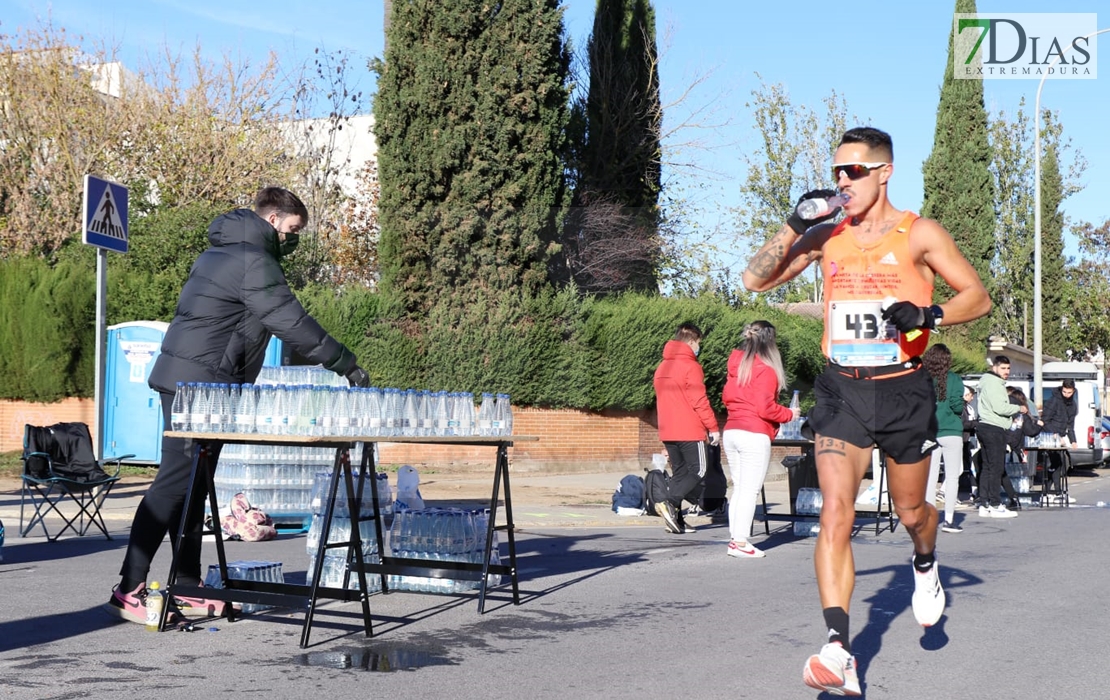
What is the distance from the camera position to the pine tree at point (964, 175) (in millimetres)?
45312

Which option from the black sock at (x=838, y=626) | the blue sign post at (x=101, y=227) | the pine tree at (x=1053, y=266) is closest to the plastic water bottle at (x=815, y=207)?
the black sock at (x=838, y=626)

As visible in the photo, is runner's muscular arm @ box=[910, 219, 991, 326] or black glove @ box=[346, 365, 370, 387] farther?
black glove @ box=[346, 365, 370, 387]

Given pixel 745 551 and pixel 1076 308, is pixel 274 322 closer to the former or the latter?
pixel 745 551

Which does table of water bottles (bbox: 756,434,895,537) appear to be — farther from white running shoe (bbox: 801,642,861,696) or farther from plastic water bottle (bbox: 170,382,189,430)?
white running shoe (bbox: 801,642,861,696)

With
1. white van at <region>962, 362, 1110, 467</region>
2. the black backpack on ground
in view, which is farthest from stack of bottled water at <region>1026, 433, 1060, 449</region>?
white van at <region>962, 362, 1110, 467</region>

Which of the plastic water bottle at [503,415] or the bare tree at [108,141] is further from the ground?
the bare tree at [108,141]

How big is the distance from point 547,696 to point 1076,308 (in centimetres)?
5860

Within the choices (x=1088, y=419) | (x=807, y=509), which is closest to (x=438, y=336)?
(x=807, y=509)

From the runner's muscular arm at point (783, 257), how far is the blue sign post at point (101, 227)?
864cm

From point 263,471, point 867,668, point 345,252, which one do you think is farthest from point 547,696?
point 345,252

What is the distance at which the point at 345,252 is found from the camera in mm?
33094

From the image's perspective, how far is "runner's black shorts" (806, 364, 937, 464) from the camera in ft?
18.8

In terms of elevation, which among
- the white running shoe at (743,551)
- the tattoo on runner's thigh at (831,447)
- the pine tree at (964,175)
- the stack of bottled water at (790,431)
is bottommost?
the white running shoe at (743,551)

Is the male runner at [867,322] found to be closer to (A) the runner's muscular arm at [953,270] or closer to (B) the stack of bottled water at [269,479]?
(A) the runner's muscular arm at [953,270]
